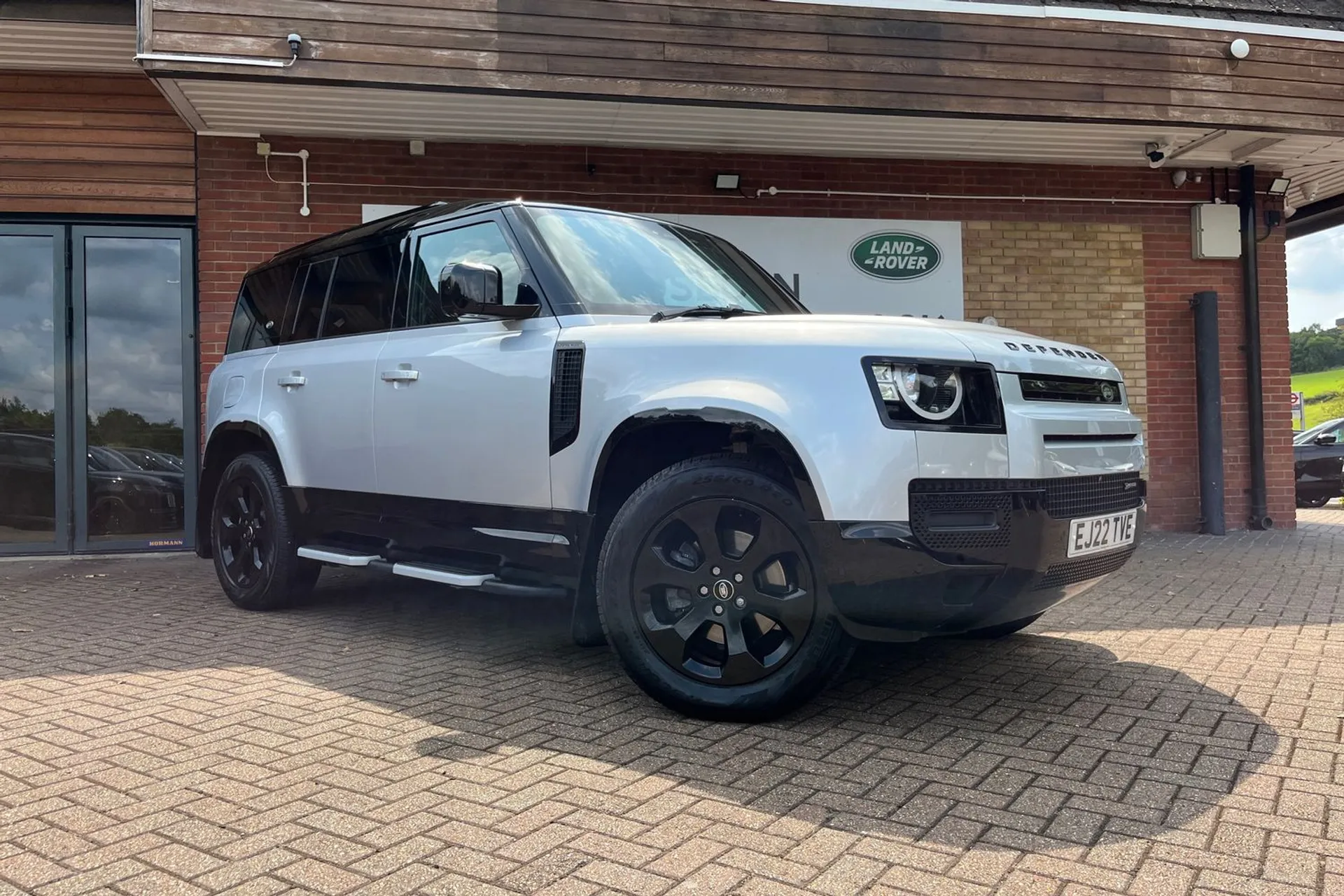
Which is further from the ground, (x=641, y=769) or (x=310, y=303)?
(x=310, y=303)

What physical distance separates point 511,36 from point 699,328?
448 cm

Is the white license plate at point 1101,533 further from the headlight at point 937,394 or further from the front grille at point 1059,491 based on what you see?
the headlight at point 937,394

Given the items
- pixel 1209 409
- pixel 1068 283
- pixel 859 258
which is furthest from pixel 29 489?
pixel 1209 409

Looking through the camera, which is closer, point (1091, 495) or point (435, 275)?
A: point (1091, 495)

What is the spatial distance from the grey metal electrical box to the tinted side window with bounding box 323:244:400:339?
8.08 m

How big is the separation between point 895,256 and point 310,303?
5590 millimetres

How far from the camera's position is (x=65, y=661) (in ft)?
14.3

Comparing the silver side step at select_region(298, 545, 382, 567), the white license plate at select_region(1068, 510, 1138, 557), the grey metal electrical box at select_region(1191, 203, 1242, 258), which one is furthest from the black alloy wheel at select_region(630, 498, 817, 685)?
the grey metal electrical box at select_region(1191, 203, 1242, 258)

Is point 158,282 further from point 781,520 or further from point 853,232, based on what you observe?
point 781,520

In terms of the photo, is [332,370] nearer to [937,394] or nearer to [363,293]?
[363,293]

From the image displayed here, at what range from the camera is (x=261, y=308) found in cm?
572

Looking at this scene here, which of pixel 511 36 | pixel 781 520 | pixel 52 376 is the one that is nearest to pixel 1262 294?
pixel 511 36

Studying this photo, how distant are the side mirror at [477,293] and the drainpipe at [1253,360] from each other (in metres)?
8.36

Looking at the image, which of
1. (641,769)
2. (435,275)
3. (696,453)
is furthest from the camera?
(435,275)
